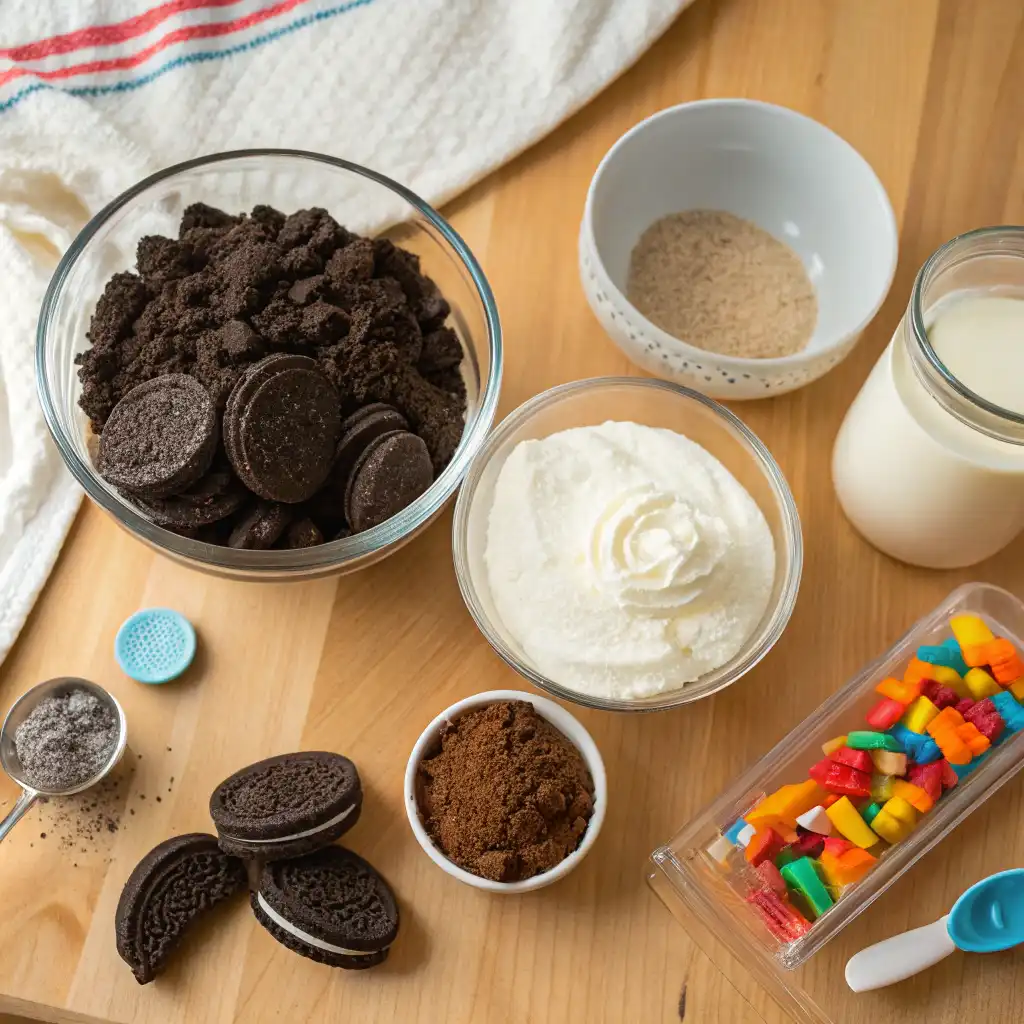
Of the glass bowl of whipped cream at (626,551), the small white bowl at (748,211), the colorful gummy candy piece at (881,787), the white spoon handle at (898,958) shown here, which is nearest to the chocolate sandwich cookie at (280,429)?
the glass bowl of whipped cream at (626,551)

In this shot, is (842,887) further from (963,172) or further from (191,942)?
(963,172)

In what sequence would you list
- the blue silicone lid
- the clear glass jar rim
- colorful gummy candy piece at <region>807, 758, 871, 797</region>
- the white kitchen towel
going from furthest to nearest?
the white kitchen towel → the blue silicone lid → colorful gummy candy piece at <region>807, 758, 871, 797</region> → the clear glass jar rim

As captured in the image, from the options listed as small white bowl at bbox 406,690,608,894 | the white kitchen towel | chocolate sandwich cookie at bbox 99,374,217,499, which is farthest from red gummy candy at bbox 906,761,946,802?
the white kitchen towel

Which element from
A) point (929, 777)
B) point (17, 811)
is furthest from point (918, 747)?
point (17, 811)

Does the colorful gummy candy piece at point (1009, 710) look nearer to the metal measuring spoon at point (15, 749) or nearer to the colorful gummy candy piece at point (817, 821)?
the colorful gummy candy piece at point (817, 821)

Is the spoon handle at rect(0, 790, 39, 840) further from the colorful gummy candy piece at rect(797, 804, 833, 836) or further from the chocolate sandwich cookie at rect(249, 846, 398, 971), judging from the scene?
the colorful gummy candy piece at rect(797, 804, 833, 836)

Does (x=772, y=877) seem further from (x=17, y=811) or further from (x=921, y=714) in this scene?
(x=17, y=811)
